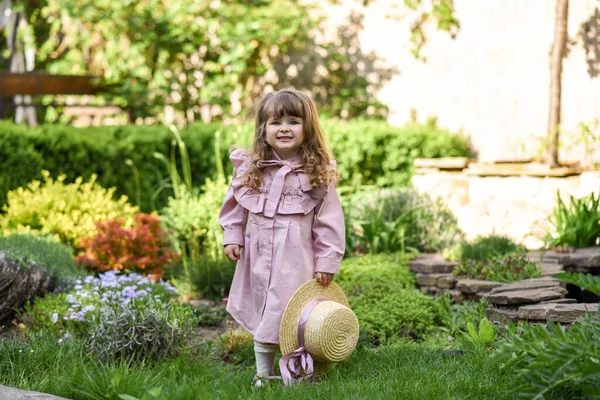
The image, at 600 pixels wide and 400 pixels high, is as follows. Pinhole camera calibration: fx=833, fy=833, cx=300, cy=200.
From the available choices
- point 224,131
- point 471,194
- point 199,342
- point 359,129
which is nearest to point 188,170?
point 224,131

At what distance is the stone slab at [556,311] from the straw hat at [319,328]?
1.08 m

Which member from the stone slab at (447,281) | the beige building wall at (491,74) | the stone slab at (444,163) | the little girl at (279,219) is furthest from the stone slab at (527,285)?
the beige building wall at (491,74)

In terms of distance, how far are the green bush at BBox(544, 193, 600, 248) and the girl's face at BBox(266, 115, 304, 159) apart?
2700mm

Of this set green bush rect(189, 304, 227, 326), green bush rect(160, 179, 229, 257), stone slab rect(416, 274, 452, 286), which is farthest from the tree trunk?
green bush rect(189, 304, 227, 326)

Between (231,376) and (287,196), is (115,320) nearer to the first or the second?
(231,376)

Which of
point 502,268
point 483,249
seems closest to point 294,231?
point 502,268

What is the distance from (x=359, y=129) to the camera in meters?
8.39

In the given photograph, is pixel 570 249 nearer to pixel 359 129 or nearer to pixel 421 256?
pixel 421 256

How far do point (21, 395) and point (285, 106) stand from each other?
1.78 meters

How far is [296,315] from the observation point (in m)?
3.86

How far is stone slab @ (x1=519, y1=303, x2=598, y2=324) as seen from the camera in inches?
164

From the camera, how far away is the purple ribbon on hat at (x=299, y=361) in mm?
3768

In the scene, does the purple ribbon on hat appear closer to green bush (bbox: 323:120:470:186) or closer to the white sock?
the white sock

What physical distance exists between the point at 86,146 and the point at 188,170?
3.41ft
